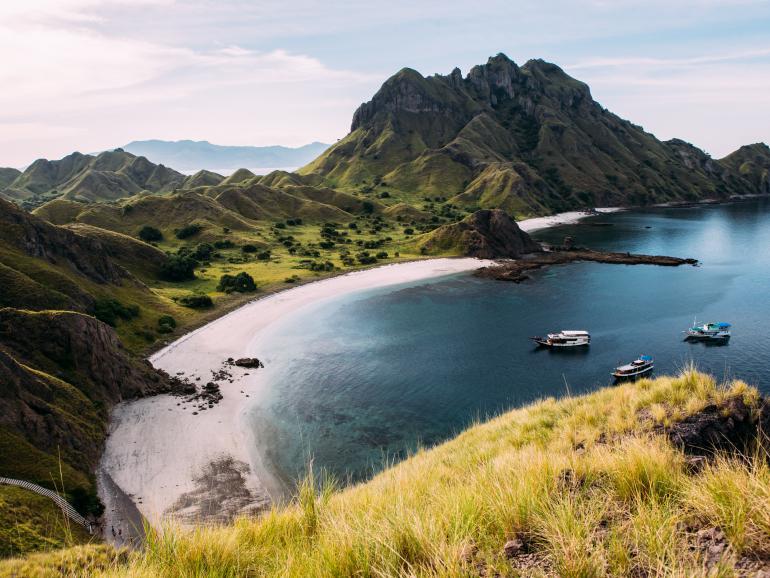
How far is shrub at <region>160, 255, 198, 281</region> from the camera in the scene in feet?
295

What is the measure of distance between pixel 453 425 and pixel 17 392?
36.1 metres

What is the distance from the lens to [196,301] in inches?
2945

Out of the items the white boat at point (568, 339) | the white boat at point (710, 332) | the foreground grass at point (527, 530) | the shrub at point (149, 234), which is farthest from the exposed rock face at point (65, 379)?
the shrub at point (149, 234)

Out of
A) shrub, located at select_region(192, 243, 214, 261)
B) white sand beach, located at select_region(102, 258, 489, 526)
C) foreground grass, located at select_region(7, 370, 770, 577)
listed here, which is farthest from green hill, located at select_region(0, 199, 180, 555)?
shrub, located at select_region(192, 243, 214, 261)

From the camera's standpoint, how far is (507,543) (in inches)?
214

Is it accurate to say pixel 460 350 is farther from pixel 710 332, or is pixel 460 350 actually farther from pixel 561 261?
pixel 561 261

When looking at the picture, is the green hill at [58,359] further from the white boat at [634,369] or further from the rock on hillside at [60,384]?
the white boat at [634,369]

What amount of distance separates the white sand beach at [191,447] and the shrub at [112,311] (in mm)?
7486

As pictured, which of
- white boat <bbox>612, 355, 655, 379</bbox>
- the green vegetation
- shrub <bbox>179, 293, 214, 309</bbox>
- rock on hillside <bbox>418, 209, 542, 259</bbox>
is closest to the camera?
the green vegetation

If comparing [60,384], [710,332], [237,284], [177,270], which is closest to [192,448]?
[60,384]

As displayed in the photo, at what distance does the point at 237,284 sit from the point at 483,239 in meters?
72.1

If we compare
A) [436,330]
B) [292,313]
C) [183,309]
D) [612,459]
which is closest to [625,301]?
[436,330]

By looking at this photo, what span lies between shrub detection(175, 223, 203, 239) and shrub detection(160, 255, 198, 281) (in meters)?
39.9

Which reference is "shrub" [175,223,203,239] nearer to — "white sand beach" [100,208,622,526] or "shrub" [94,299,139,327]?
"shrub" [94,299,139,327]
